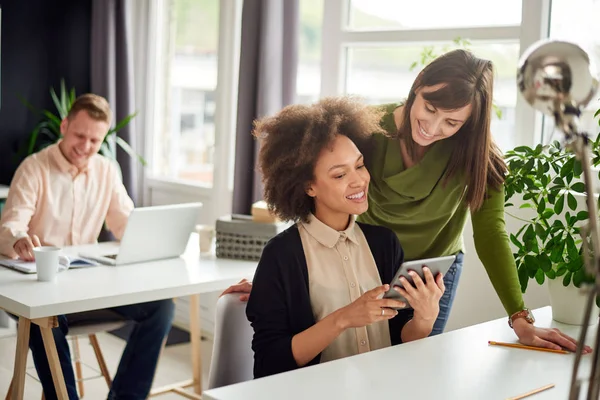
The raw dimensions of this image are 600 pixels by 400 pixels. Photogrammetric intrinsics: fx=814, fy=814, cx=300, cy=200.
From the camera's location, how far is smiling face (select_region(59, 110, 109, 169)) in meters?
A: 3.15

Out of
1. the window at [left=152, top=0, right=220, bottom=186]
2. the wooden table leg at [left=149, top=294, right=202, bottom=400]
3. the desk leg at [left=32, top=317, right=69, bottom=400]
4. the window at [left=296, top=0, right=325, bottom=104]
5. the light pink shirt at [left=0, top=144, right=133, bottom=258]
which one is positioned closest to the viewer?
the desk leg at [left=32, top=317, right=69, bottom=400]

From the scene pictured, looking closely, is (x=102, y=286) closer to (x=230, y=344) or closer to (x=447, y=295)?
(x=230, y=344)

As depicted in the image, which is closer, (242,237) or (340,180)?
(340,180)

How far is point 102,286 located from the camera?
8.29ft

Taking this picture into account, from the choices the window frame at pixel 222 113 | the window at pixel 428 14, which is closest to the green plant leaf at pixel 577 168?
the window at pixel 428 14

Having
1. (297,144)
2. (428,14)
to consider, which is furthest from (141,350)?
(428,14)

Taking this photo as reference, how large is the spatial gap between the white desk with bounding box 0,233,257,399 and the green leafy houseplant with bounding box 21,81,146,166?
1.74 m

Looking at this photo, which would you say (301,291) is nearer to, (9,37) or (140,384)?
(140,384)

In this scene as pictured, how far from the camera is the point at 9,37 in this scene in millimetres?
4895

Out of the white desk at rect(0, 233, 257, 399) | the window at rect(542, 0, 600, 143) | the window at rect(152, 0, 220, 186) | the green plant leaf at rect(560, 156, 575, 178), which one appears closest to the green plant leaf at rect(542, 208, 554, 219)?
the green plant leaf at rect(560, 156, 575, 178)

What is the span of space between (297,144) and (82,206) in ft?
5.23

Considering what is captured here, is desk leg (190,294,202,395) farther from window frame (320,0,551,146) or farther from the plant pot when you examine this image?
the plant pot

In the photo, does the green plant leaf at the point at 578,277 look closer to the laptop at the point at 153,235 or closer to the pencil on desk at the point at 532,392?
the pencil on desk at the point at 532,392

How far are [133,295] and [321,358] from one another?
783 mm
